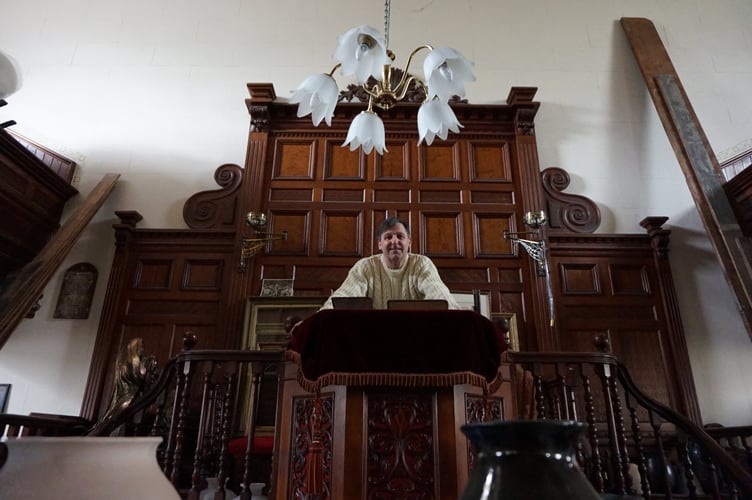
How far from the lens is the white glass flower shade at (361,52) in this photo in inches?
129

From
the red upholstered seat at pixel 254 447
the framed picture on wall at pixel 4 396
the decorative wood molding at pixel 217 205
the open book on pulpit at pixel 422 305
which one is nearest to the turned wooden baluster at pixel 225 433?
the red upholstered seat at pixel 254 447

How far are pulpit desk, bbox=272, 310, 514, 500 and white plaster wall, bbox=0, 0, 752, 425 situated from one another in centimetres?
373

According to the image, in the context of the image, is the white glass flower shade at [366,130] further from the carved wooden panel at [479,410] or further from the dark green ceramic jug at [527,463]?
the dark green ceramic jug at [527,463]

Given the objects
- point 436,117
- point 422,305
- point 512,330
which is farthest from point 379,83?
point 512,330

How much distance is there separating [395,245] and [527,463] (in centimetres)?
310

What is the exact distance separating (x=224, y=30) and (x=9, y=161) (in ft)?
10.6

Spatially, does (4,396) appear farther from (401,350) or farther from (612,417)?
(612,417)

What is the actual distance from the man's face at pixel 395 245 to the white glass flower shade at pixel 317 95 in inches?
36.5

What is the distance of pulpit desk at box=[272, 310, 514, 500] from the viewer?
244cm

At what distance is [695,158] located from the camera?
5.57m

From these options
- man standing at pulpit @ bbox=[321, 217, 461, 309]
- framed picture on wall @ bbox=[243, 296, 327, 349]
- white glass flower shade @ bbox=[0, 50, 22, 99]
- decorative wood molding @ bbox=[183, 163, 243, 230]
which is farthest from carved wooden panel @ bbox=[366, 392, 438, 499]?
white glass flower shade @ bbox=[0, 50, 22, 99]

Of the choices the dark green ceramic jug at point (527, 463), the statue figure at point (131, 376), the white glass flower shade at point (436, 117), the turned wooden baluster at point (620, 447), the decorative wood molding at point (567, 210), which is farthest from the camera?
the decorative wood molding at point (567, 210)

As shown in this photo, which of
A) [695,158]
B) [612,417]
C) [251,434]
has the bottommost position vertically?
[251,434]

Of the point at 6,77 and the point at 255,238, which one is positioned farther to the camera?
the point at 255,238
